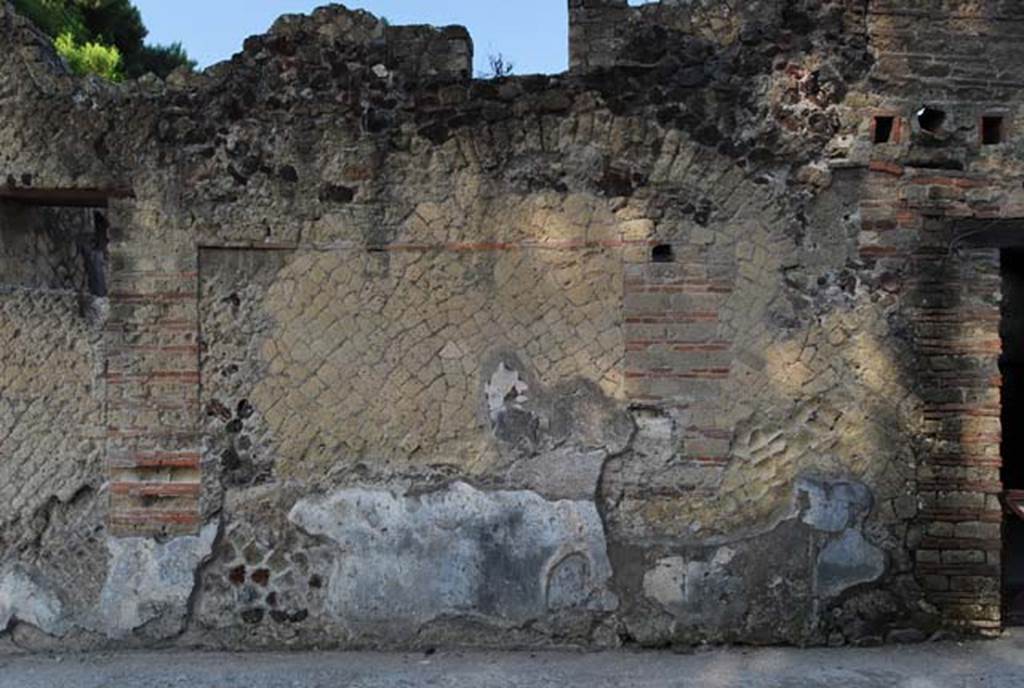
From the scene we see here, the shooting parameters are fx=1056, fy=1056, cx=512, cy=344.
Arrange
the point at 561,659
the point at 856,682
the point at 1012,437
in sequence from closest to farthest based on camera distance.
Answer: the point at 856,682
the point at 561,659
the point at 1012,437

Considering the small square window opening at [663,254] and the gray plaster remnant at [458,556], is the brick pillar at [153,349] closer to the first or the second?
the gray plaster remnant at [458,556]

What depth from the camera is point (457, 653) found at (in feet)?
14.6

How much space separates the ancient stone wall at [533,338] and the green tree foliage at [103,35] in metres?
7.53

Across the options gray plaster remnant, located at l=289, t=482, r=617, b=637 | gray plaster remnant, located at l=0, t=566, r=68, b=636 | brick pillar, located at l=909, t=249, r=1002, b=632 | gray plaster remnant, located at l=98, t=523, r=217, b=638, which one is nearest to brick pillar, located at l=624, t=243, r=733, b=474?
gray plaster remnant, located at l=289, t=482, r=617, b=637

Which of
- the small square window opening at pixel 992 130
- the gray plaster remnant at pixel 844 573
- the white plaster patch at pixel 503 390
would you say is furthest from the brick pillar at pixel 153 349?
the small square window opening at pixel 992 130

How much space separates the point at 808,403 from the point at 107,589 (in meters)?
3.12

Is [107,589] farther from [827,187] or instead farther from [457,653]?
[827,187]

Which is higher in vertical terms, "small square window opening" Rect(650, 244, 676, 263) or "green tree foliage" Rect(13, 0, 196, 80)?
"green tree foliage" Rect(13, 0, 196, 80)

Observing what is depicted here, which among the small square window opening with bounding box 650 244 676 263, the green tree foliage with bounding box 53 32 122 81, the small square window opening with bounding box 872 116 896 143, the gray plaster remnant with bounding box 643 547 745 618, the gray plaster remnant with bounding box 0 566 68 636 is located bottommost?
the gray plaster remnant with bounding box 0 566 68 636

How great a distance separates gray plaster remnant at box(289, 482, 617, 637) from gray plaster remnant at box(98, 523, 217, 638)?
51 cm

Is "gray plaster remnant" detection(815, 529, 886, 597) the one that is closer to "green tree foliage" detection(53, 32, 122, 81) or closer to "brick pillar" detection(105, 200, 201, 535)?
"brick pillar" detection(105, 200, 201, 535)

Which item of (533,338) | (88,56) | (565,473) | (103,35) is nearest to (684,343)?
(533,338)

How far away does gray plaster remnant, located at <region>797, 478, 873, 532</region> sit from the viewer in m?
4.45

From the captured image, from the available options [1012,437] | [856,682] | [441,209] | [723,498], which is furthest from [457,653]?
[1012,437]
